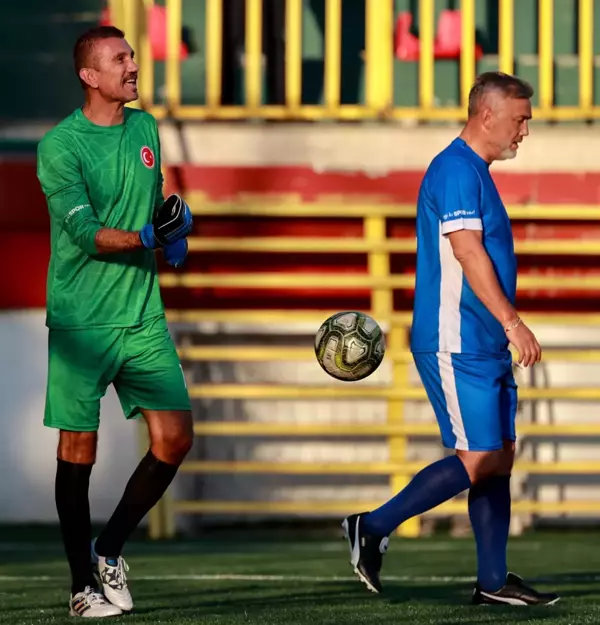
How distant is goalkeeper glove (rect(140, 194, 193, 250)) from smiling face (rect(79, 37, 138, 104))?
0.47 m

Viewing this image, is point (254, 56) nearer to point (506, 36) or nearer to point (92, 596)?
point (506, 36)

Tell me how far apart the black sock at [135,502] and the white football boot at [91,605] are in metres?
0.14

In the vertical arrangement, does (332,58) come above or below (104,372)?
above

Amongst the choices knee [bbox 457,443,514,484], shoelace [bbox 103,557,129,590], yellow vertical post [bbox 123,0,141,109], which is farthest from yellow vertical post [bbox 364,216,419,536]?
shoelace [bbox 103,557,129,590]

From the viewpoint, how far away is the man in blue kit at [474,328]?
5.25 metres

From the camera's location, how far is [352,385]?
896cm

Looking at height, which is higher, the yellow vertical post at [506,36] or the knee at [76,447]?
the yellow vertical post at [506,36]

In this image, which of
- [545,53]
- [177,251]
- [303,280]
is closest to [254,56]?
[303,280]

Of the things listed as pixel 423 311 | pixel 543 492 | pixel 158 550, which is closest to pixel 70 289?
pixel 423 311

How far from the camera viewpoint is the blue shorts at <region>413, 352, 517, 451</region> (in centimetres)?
530

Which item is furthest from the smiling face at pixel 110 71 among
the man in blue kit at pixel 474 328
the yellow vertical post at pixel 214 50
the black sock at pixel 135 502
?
the yellow vertical post at pixel 214 50

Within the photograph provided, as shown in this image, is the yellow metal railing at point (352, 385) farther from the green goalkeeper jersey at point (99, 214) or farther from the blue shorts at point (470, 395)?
the green goalkeeper jersey at point (99, 214)

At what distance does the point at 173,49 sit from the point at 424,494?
14.5ft

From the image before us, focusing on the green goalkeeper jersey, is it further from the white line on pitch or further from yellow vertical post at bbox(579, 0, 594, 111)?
yellow vertical post at bbox(579, 0, 594, 111)
